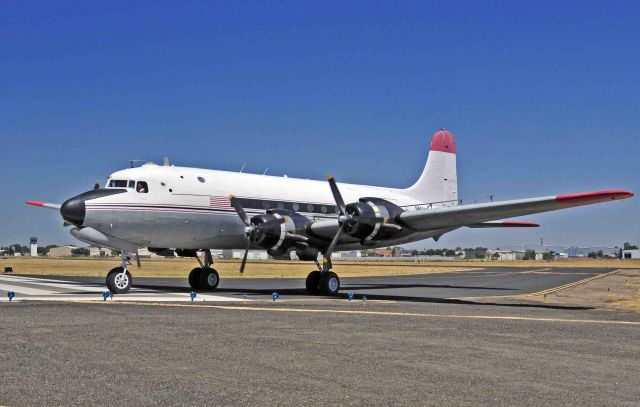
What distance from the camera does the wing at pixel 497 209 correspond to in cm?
2009

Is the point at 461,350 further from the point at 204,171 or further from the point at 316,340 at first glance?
the point at 204,171

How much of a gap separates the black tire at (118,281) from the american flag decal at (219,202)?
4.40m

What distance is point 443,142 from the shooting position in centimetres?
3606

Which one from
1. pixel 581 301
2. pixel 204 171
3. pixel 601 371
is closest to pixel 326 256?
pixel 204 171

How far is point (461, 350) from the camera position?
36.8 ft

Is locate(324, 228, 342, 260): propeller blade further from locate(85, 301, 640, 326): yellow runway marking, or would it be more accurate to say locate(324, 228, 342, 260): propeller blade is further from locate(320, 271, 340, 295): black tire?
locate(85, 301, 640, 326): yellow runway marking

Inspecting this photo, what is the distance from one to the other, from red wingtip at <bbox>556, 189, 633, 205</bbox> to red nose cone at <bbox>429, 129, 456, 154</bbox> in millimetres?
15085

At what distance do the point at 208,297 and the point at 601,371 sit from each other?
1543cm

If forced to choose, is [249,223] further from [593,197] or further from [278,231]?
[593,197]

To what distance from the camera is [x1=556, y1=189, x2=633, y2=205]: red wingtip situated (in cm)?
1925

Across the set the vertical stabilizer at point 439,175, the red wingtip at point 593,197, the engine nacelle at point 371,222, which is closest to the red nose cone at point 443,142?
the vertical stabilizer at point 439,175

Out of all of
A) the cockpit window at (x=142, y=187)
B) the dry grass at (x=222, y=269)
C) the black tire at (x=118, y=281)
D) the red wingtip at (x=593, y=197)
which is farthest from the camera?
the dry grass at (x=222, y=269)

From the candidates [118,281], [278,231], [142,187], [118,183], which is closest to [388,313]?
[278,231]

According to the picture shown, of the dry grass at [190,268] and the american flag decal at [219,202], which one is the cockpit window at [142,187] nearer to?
the american flag decal at [219,202]
